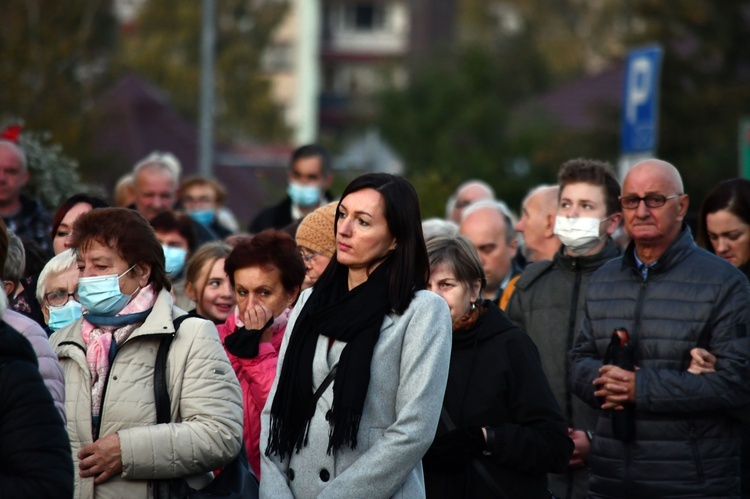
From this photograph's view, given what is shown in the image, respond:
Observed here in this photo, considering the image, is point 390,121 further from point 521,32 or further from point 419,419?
point 419,419

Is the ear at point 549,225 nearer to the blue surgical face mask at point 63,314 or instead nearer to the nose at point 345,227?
the blue surgical face mask at point 63,314

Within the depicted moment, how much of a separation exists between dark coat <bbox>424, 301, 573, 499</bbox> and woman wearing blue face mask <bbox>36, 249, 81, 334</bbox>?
6.19 feet

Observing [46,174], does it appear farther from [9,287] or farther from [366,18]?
[366,18]

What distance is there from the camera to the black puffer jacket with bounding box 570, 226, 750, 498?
677 cm

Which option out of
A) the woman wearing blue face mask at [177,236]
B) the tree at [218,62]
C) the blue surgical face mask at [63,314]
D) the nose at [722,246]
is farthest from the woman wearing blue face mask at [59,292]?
the tree at [218,62]

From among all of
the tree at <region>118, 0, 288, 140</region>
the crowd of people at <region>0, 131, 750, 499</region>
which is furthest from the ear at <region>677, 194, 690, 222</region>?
the tree at <region>118, 0, 288, 140</region>

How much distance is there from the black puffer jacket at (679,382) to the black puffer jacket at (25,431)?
318cm

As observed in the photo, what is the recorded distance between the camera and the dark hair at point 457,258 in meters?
6.61

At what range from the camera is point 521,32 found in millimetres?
52938

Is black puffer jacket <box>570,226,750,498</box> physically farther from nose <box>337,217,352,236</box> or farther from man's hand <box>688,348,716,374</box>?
nose <box>337,217,352,236</box>

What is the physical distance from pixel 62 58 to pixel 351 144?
979 centimetres

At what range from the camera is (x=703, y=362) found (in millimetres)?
6785

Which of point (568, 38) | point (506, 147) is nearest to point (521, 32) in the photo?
point (568, 38)

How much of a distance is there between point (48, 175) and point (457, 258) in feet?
20.7
